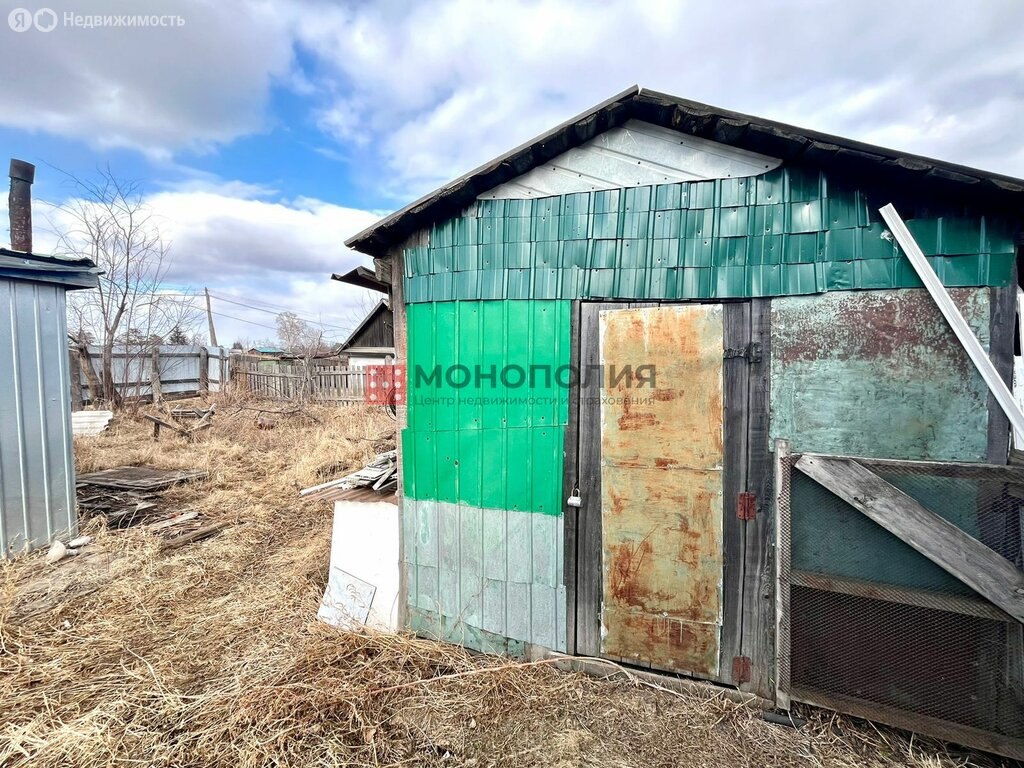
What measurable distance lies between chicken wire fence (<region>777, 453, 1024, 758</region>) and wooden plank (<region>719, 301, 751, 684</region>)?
0.71ft

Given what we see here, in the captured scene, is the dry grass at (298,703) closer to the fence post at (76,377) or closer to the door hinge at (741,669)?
the door hinge at (741,669)

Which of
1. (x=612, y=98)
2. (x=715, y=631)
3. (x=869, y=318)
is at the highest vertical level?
(x=612, y=98)

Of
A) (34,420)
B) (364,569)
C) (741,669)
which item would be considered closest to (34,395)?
(34,420)

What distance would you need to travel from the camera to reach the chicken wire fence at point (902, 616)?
213 centimetres

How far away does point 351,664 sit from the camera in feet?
9.70

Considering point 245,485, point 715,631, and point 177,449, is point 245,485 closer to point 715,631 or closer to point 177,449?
point 177,449

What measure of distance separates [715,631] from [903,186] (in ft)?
9.08

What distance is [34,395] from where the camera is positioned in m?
4.47

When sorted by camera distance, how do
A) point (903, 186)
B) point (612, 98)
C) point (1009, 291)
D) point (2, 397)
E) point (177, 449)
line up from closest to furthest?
point (1009, 291), point (903, 186), point (612, 98), point (2, 397), point (177, 449)

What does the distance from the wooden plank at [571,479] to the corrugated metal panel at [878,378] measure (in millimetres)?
1167

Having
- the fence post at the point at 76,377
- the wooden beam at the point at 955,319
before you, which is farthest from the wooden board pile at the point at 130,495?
the wooden beam at the point at 955,319

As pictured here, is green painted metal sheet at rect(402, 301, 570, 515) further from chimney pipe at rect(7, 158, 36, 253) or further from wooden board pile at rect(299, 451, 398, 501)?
chimney pipe at rect(7, 158, 36, 253)

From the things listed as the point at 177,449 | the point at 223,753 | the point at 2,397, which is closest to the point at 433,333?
the point at 223,753

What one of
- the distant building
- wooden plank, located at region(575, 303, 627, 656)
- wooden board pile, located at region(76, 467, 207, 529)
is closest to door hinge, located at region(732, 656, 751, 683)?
wooden plank, located at region(575, 303, 627, 656)
